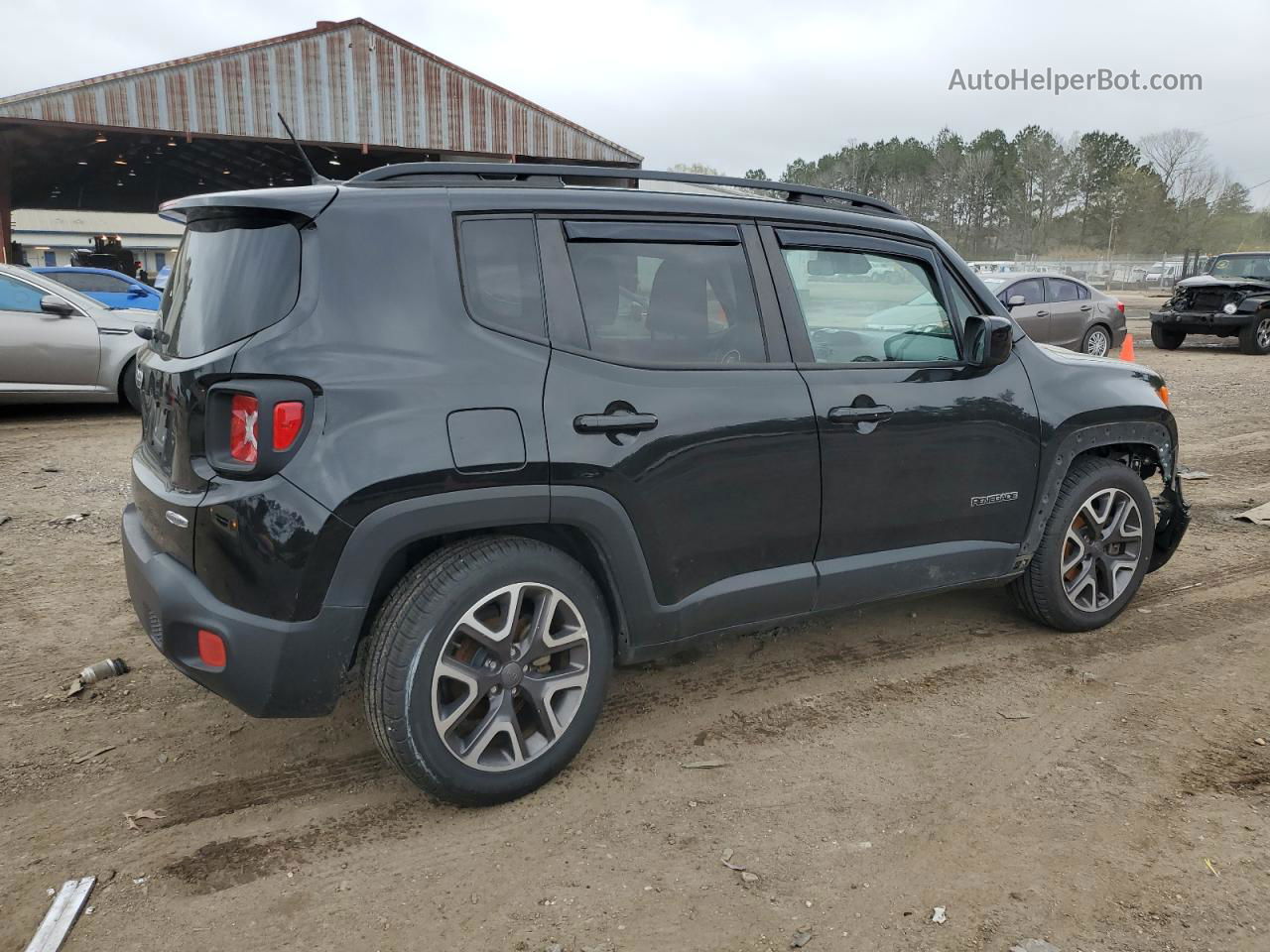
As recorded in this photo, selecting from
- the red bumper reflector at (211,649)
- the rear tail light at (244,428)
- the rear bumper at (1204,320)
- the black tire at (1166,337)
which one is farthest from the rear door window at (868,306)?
the black tire at (1166,337)

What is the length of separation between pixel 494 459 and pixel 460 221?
2.43 ft

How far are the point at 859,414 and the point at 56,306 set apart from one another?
27.8ft

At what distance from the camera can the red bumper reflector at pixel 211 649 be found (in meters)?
2.59

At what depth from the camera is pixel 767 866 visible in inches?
104

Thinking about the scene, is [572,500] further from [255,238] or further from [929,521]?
[929,521]

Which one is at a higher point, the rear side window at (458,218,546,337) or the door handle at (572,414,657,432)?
the rear side window at (458,218,546,337)

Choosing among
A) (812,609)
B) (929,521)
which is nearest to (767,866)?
(812,609)

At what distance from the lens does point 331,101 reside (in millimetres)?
23094

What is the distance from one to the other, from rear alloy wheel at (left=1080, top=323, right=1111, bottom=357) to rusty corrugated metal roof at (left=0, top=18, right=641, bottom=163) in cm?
1425

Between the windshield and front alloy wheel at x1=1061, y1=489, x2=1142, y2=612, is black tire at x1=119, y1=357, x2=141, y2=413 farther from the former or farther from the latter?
the windshield

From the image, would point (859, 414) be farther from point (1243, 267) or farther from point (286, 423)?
point (1243, 267)

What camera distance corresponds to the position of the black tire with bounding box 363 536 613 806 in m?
2.64

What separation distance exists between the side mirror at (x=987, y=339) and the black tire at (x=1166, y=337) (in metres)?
16.4

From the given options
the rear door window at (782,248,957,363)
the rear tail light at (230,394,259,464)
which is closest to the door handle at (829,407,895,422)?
the rear door window at (782,248,957,363)
